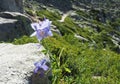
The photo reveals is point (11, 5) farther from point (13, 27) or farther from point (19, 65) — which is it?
point (19, 65)

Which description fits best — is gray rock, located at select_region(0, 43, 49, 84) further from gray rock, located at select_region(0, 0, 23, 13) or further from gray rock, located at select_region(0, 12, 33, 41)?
gray rock, located at select_region(0, 0, 23, 13)

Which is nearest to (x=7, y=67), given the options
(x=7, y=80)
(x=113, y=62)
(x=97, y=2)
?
(x=7, y=80)

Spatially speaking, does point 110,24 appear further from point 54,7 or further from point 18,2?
point 18,2

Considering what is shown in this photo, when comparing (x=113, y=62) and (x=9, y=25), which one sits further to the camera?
(x=9, y=25)

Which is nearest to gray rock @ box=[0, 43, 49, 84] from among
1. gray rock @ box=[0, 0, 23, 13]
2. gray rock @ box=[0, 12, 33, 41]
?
gray rock @ box=[0, 12, 33, 41]

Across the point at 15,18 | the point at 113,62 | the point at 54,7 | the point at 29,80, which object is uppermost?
the point at 29,80

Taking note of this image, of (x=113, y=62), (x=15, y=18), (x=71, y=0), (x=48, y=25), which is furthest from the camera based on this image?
(x=71, y=0)
